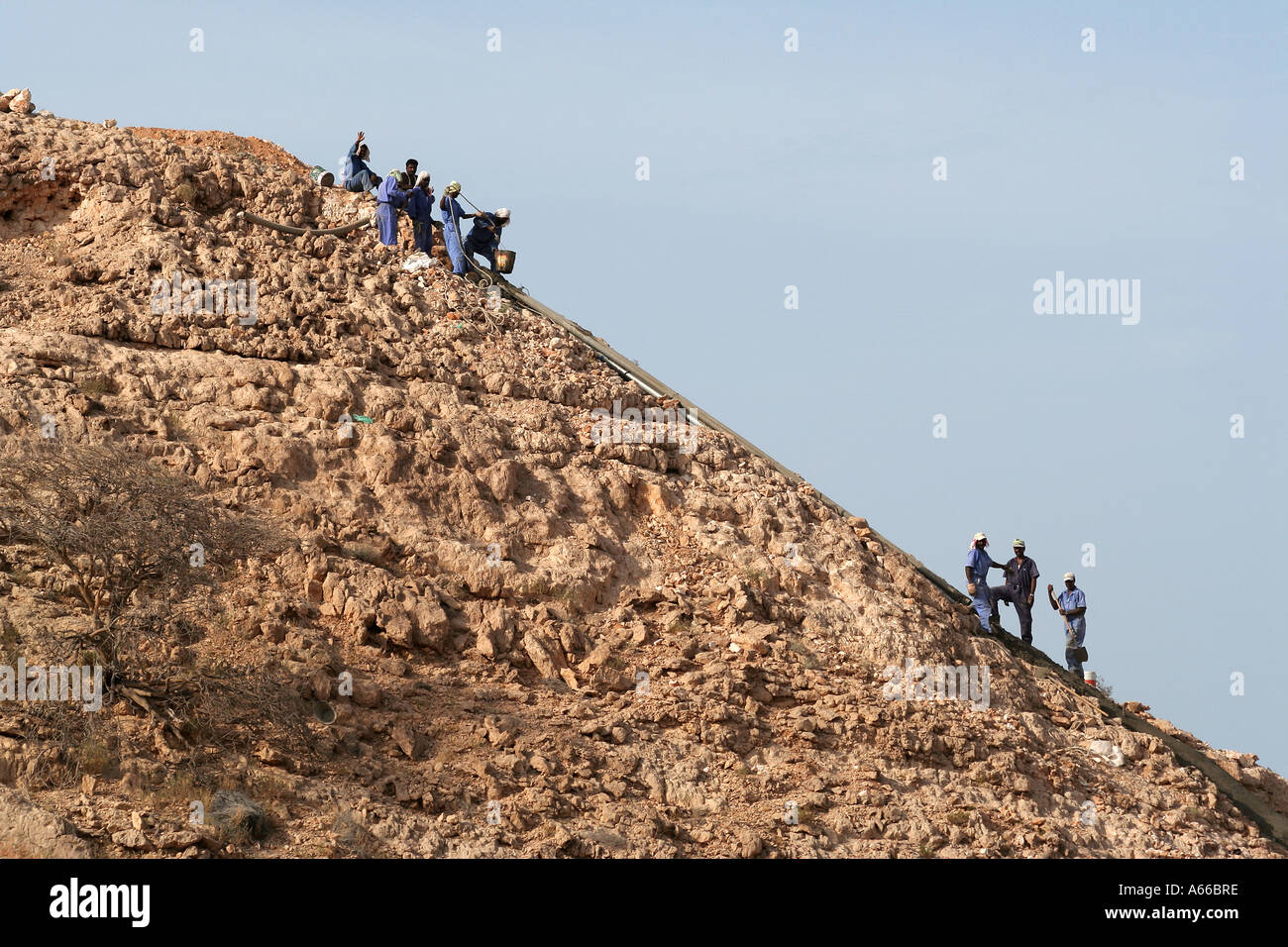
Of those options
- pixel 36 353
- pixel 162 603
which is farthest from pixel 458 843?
pixel 36 353

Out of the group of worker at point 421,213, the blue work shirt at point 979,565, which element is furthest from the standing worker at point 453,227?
the blue work shirt at point 979,565

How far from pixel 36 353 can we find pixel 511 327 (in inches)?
176

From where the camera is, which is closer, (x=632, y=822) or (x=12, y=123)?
(x=632, y=822)

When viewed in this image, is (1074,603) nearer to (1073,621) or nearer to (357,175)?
(1073,621)

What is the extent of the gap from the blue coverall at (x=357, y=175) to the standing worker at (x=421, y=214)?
738 mm

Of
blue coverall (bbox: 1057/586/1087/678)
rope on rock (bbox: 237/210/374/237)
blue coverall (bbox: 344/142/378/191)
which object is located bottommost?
blue coverall (bbox: 1057/586/1087/678)

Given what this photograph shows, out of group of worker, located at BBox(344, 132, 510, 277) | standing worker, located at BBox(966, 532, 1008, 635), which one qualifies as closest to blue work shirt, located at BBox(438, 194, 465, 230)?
group of worker, located at BBox(344, 132, 510, 277)

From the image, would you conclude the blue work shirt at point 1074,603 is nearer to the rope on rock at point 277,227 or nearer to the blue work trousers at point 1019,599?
the blue work trousers at point 1019,599

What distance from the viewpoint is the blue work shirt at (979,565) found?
16.3 metres

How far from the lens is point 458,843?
427 inches

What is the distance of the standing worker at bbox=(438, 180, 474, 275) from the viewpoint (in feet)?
56.0

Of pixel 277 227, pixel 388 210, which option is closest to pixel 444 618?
pixel 277 227

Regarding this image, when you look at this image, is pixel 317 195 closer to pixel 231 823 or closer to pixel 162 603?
pixel 162 603

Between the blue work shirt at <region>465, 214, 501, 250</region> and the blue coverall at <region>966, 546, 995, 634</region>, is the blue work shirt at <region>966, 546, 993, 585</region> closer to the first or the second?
the blue coverall at <region>966, 546, 995, 634</region>
